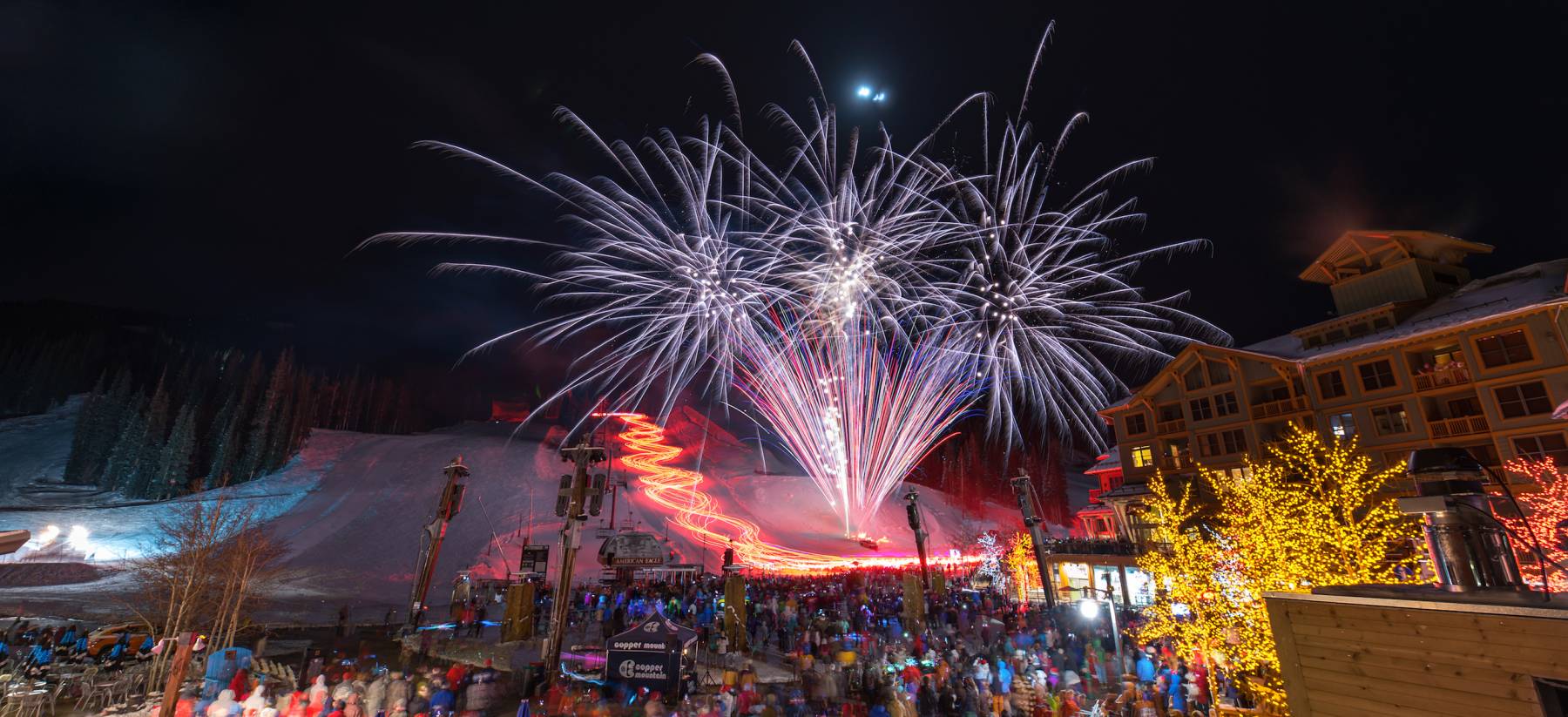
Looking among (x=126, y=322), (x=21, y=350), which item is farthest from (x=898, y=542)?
(x=126, y=322)

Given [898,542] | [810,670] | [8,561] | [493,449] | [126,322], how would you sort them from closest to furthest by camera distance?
[810,670]
[8,561]
[898,542]
[493,449]
[126,322]

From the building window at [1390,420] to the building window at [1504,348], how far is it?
11.4 feet

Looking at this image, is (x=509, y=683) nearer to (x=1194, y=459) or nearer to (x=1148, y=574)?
(x=1148, y=574)

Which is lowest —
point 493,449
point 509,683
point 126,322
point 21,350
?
point 509,683

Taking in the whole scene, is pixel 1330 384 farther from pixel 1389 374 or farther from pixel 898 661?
pixel 898 661

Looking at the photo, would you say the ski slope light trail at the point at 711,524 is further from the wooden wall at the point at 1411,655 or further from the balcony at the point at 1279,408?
the wooden wall at the point at 1411,655

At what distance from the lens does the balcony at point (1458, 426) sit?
25359 millimetres

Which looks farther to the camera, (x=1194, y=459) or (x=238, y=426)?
(x=238, y=426)

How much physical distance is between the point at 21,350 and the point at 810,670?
549 feet

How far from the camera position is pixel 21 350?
108500 millimetres

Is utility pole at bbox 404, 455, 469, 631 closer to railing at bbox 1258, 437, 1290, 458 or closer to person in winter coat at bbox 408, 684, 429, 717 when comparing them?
person in winter coat at bbox 408, 684, 429, 717

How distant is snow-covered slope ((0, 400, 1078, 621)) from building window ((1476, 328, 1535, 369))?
42361 millimetres

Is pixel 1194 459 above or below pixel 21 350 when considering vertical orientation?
below

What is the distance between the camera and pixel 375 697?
1342 centimetres
